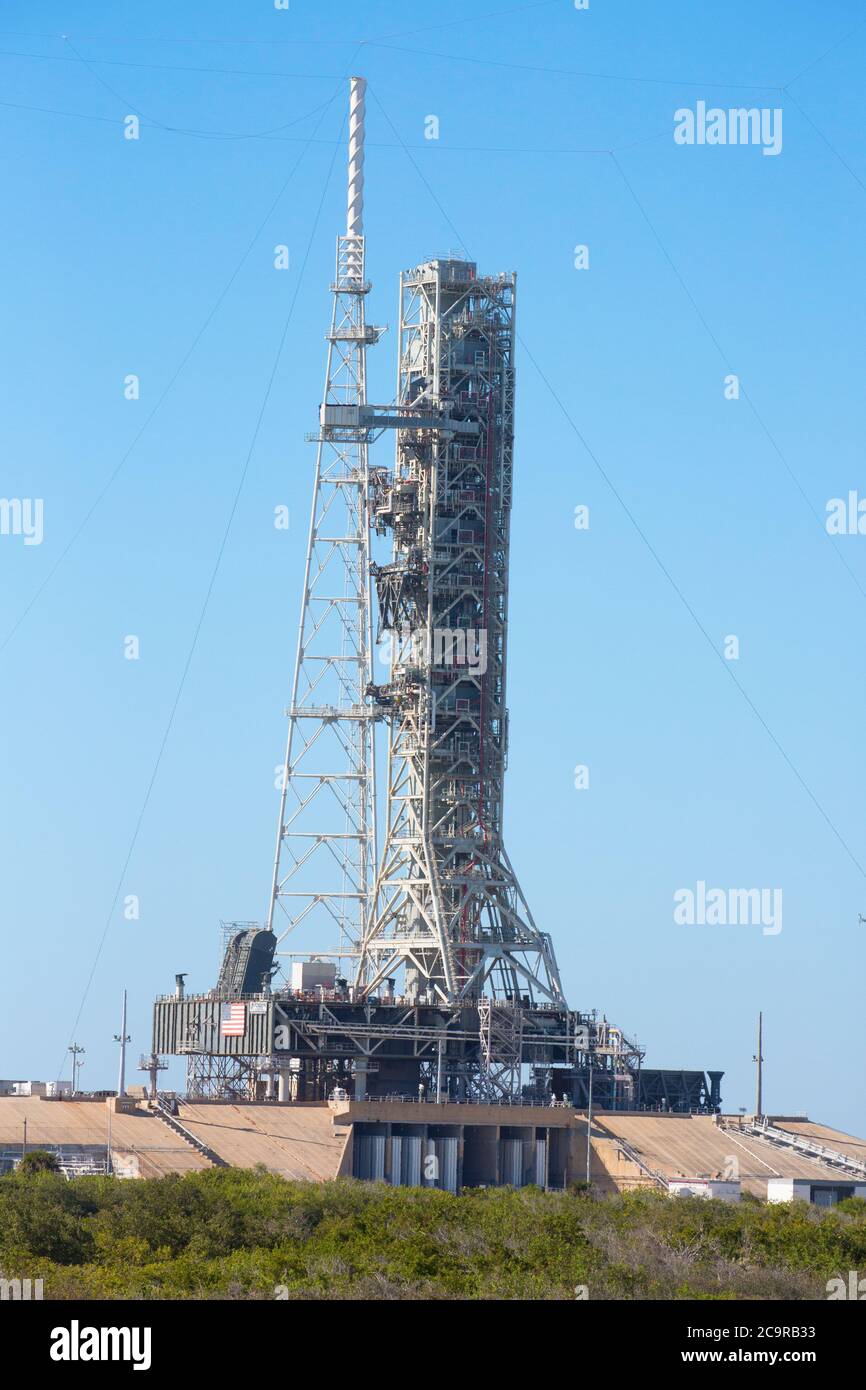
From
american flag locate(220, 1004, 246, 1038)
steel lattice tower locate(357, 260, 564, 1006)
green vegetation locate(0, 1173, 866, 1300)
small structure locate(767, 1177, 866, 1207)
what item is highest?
steel lattice tower locate(357, 260, 564, 1006)

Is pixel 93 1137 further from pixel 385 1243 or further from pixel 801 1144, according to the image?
pixel 801 1144

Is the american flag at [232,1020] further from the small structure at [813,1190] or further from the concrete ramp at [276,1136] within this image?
the small structure at [813,1190]

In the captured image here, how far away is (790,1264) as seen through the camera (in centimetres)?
8306

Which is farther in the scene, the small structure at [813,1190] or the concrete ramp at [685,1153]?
the concrete ramp at [685,1153]

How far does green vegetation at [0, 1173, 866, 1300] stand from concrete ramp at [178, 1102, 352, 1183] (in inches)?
324

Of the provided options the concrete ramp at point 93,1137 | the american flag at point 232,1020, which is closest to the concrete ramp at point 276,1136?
the concrete ramp at point 93,1137

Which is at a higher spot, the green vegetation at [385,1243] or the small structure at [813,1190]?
the small structure at [813,1190]

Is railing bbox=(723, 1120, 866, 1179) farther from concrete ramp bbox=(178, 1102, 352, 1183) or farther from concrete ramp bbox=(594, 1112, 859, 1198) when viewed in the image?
concrete ramp bbox=(178, 1102, 352, 1183)

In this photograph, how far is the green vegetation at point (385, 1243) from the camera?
72.5 m

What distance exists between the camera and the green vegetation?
72.5 metres

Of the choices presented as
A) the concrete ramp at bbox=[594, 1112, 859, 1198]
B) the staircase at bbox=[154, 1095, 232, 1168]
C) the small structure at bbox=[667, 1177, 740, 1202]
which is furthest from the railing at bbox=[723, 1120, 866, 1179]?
the staircase at bbox=[154, 1095, 232, 1168]

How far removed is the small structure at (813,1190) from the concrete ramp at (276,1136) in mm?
17643
